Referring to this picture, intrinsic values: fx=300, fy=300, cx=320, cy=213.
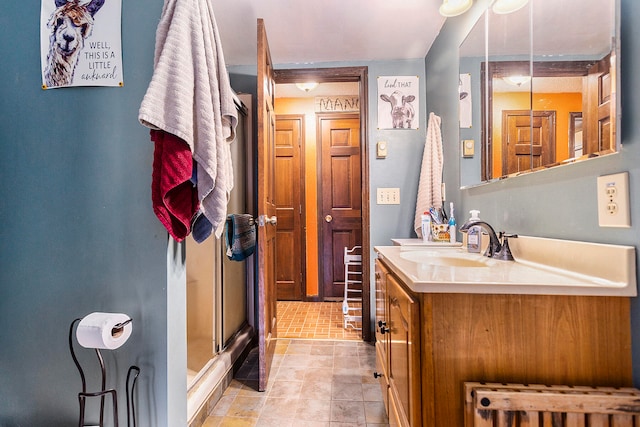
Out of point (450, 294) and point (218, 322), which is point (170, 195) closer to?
point (450, 294)

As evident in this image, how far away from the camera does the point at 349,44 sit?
2189 mm

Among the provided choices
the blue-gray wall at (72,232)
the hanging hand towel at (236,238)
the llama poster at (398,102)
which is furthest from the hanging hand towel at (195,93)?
the llama poster at (398,102)

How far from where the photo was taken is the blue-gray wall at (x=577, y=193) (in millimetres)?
709

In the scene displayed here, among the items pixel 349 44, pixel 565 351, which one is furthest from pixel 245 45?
pixel 565 351

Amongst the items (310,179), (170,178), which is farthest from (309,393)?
(310,179)

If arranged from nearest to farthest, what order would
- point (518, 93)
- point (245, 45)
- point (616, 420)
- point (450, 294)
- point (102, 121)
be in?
point (616, 420) < point (450, 294) < point (102, 121) < point (518, 93) < point (245, 45)

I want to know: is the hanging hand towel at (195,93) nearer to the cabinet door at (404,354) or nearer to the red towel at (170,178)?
the red towel at (170,178)

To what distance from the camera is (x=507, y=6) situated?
Answer: 126cm

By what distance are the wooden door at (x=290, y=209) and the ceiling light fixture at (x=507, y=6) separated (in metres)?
2.39

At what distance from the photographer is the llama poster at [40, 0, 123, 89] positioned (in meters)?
1.00

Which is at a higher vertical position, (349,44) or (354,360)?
(349,44)

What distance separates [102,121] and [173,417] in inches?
40.8

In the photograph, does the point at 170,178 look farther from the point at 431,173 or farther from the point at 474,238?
the point at 431,173

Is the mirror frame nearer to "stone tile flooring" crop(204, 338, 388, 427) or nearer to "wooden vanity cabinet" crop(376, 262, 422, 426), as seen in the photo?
"wooden vanity cabinet" crop(376, 262, 422, 426)
